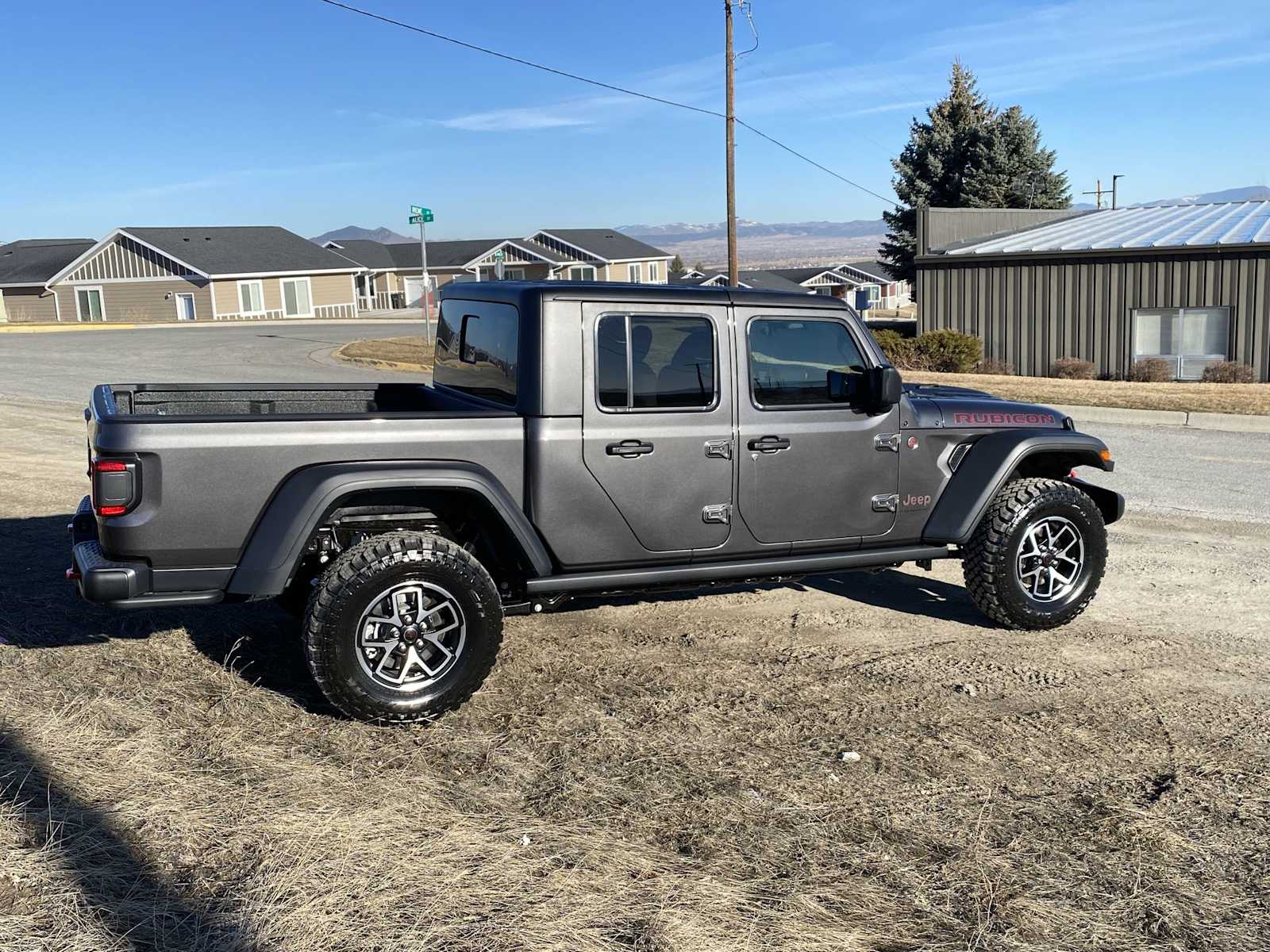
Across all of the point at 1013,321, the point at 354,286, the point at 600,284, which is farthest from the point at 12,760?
the point at 354,286

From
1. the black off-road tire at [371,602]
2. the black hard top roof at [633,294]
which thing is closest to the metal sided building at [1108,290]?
the black hard top roof at [633,294]

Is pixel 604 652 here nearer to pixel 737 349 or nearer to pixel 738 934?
pixel 737 349

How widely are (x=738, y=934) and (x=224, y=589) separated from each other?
2775 millimetres

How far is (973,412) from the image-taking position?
655cm

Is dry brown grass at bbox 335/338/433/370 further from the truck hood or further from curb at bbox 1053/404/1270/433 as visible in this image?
the truck hood

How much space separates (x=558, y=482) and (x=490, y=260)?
7442cm

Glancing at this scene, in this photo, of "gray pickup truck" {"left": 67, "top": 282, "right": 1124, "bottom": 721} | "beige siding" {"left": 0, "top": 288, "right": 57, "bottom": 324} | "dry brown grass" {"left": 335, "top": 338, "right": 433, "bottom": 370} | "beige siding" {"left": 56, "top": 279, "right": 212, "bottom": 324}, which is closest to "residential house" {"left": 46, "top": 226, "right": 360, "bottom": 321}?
"beige siding" {"left": 56, "top": 279, "right": 212, "bottom": 324}

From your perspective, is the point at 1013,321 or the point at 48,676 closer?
the point at 48,676

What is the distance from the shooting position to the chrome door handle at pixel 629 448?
5.59 meters

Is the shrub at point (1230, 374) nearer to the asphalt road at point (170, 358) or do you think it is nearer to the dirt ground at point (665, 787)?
the asphalt road at point (170, 358)

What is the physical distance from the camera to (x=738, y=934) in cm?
348

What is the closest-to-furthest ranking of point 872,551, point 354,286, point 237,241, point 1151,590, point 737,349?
1. point 737,349
2. point 872,551
3. point 1151,590
4. point 237,241
5. point 354,286

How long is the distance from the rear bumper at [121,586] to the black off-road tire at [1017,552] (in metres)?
4.01

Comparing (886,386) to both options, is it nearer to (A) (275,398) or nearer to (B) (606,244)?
(A) (275,398)
